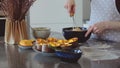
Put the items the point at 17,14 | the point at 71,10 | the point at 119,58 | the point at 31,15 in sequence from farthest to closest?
1. the point at 31,15
2. the point at 71,10
3. the point at 17,14
4. the point at 119,58

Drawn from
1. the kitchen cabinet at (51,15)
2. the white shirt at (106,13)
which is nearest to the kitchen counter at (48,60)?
the white shirt at (106,13)

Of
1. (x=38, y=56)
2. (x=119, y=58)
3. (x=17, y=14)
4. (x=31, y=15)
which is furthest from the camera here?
(x=31, y=15)

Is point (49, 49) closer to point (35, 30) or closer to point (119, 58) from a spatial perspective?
point (119, 58)

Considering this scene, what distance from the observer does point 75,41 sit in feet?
3.93

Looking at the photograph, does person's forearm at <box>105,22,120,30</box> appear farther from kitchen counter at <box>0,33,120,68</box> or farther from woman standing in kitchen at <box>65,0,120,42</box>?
kitchen counter at <box>0,33,120,68</box>

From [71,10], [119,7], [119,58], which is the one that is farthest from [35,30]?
[119,58]

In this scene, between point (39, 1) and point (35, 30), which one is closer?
point (35, 30)

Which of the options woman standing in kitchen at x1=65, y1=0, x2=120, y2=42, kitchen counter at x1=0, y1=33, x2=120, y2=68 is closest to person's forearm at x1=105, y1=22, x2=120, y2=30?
woman standing in kitchen at x1=65, y1=0, x2=120, y2=42

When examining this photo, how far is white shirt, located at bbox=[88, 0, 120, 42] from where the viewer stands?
5.32ft

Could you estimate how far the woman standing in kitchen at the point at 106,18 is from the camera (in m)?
1.52

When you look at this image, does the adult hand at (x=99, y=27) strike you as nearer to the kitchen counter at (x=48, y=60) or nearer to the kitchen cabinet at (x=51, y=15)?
the kitchen counter at (x=48, y=60)

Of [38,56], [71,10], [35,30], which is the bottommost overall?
[38,56]

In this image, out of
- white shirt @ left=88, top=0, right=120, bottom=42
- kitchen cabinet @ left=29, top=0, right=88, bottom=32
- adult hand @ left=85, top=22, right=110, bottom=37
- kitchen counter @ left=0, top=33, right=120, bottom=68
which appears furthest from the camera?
kitchen cabinet @ left=29, top=0, right=88, bottom=32

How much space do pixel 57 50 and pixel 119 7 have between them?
66cm
